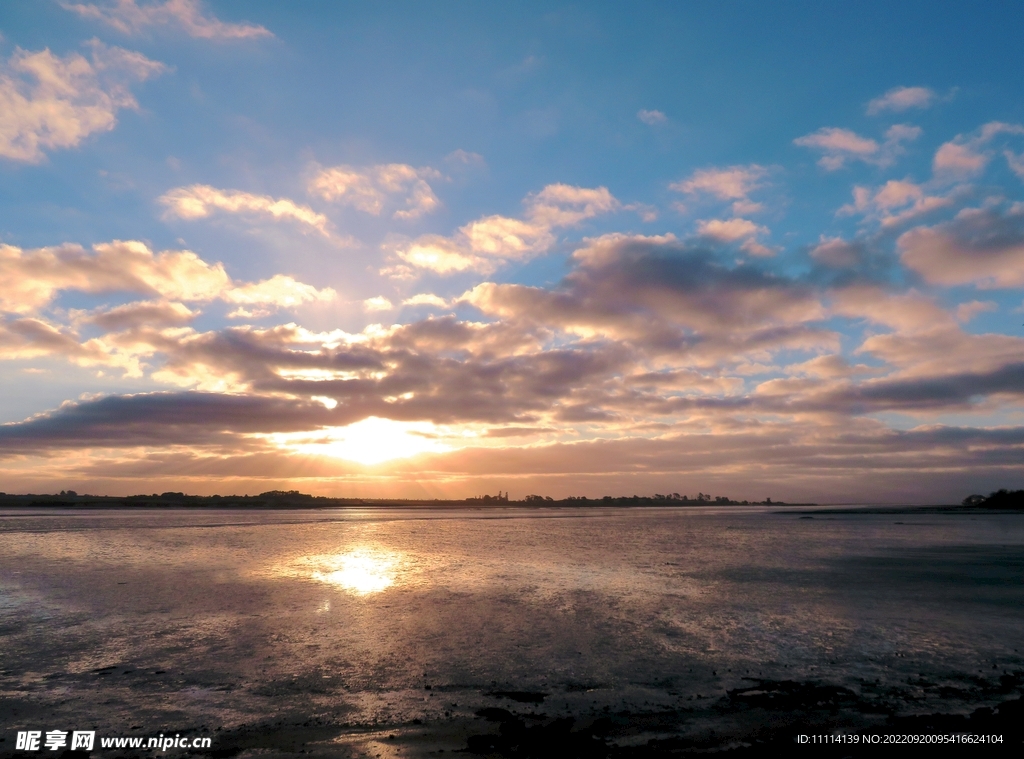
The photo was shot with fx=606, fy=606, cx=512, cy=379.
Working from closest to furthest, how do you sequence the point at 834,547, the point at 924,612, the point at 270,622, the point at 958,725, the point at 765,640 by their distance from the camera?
the point at 958,725 < the point at 765,640 < the point at 270,622 < the point at 924,612 < the point at 834,547

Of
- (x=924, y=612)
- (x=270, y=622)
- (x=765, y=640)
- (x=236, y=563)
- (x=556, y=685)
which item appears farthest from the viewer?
(x=236, y=563)

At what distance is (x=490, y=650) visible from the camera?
15438 mm

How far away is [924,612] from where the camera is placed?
794 inches

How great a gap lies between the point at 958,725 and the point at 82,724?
1494 cm

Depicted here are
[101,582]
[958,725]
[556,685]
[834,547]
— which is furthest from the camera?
[834,547]

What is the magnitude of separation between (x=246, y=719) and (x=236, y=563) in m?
25.2

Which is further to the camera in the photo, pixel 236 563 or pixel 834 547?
pixel 834 547

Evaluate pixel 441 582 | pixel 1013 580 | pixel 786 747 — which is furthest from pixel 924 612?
pixel 441 582

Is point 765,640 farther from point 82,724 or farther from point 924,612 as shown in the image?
point 82,724

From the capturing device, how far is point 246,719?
10.7m

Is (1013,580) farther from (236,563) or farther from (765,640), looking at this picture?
(236,563)

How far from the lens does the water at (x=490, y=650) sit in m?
10.6

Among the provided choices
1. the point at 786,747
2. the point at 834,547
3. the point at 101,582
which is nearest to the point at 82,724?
the point at 786,747

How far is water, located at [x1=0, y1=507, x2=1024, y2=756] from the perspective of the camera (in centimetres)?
1059
